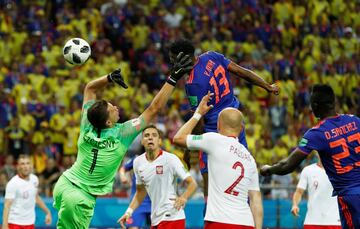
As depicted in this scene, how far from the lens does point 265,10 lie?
29594 mm

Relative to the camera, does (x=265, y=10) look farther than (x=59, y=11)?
Yes

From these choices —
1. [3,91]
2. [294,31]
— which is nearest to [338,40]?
[294,31]

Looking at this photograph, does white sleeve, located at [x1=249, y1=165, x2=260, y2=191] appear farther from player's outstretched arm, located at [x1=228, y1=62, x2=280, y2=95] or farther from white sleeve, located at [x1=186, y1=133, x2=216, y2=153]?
player's outstretched arm, located at [x1=228, y1=62, x2=280, y2=95]

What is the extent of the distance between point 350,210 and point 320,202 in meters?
4.99

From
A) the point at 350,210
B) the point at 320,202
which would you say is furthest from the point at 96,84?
the point at 320,202

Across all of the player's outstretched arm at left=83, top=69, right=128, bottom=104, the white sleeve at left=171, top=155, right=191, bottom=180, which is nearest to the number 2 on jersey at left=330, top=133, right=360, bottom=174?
the player's outstretched arm at left=83, top=69, right=128, bottom=104

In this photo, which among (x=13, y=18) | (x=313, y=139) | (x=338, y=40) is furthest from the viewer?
(x=338, y=40)

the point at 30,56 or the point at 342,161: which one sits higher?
the point at 30,56

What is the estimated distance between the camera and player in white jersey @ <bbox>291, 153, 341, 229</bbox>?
51.9ft

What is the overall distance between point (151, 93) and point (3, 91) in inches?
168

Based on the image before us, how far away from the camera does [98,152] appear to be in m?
11.7

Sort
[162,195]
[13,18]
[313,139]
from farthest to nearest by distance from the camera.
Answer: [13,18] → [162,195] → [313,139]

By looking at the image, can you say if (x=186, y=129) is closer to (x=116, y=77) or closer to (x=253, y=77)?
(x=116, y=77)

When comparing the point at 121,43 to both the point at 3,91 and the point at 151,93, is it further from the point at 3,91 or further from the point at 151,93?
the point at 3,91
